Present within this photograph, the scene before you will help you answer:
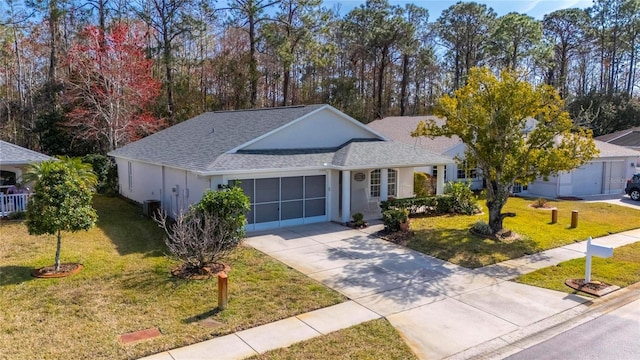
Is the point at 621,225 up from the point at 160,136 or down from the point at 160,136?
down

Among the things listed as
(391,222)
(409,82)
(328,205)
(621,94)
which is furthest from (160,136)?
(621,94)

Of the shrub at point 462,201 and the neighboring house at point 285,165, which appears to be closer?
the neighboring house at point 285,165

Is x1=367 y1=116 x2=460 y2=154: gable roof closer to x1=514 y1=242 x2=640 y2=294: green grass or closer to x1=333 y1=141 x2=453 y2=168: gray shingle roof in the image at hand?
x1=333 y1=141 x2=453 y2=168: gray shingle roof

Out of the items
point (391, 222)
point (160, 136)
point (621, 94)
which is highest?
point (621, 94)

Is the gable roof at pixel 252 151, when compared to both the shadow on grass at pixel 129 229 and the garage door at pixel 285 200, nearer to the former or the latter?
the garage door at pixel 285 200

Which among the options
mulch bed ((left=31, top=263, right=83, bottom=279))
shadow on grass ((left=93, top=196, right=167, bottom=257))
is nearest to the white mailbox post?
shadow on grass ((left=93, top=196, right=167, bottom=257))

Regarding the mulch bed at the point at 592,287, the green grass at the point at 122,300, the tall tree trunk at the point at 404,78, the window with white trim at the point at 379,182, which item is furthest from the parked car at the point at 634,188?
the green grass at the point at 122,300

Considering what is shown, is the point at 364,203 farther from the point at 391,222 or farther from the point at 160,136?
the point at 160,136
